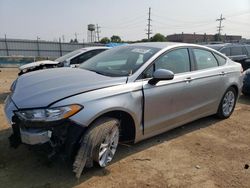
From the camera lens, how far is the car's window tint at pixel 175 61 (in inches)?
162

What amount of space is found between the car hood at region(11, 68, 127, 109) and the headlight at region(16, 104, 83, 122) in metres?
0.07

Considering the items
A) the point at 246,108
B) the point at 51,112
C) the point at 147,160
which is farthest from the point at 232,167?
the point at 246,108

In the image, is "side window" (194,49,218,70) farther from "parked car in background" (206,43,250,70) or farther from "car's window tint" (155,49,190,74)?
"parked car in background" (206,43,250,70)

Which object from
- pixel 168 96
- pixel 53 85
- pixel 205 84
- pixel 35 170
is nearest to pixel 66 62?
pixel 205 84

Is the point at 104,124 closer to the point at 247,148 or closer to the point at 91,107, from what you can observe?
the point at 91,107

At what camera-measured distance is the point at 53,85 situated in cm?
331

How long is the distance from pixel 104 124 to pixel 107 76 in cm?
74

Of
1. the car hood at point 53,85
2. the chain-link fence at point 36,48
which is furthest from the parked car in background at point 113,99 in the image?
the chain-link fence at point 36,48

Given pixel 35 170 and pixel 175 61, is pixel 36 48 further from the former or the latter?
pixel 35 170

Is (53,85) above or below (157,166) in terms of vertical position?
above

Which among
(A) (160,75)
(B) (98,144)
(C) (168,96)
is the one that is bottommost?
(B) (98,144)

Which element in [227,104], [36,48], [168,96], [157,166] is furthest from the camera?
[36,48]

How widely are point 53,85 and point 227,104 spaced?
3.91m

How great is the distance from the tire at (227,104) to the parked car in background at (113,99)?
0.48 ft
